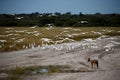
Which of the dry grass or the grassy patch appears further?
the dry grass

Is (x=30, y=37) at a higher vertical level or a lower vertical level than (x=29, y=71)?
lower

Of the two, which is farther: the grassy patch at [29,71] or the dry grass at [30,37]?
the dry grass at [30,37]

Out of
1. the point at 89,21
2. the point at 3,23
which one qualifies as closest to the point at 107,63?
the point at 3,23

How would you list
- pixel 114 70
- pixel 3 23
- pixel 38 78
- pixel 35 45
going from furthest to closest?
pixel 3 23, pixel 35 45, pixel 114 70, pixel 38 78

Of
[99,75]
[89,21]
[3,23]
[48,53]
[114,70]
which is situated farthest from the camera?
[89,21]

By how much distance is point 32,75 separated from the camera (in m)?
22.6

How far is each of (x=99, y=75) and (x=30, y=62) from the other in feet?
31.7

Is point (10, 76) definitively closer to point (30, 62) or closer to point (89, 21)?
point (30, 62)

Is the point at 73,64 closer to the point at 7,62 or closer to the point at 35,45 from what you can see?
the point at 7,62

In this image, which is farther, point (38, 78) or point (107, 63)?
point (107, 63)

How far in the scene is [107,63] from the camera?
1166 inches

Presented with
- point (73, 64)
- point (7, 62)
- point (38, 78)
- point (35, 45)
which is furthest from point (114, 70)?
point (35, 45)

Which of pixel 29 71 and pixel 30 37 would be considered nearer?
pixel 29 71

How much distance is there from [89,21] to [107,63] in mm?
89247
